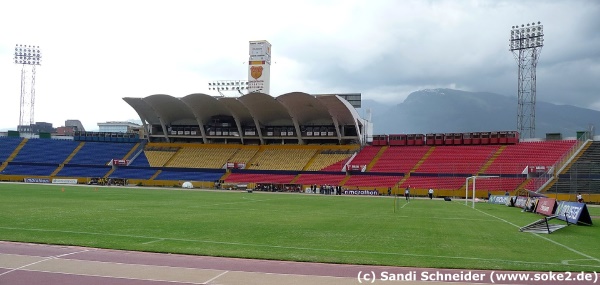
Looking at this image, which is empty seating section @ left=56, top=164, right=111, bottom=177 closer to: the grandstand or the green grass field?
the grandstand

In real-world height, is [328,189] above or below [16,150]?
below

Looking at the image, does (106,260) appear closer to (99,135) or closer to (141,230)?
(141,230)

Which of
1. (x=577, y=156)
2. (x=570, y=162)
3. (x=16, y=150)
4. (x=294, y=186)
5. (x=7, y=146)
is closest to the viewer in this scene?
(x=570, y=162)

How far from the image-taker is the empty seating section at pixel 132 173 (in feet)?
251

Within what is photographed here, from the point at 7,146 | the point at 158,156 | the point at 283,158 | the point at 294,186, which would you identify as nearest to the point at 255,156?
the point at 283,158

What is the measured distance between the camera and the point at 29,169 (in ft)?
256

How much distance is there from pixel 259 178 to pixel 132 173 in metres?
22.3

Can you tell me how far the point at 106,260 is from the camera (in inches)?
469

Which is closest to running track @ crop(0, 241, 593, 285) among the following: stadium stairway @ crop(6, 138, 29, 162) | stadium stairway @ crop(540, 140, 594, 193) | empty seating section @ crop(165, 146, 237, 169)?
stadium stairway @ crop(540, 140, 594, 193)

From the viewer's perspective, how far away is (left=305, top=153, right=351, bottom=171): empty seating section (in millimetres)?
72812

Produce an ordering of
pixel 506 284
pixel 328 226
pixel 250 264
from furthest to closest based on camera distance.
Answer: pixel 328 226 < pixel 250 264 < pixel 506 284

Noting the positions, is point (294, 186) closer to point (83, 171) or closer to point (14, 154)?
point (83, 171)

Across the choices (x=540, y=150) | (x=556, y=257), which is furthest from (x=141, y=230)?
(x=540, y=150)

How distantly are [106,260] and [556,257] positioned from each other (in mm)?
12418
